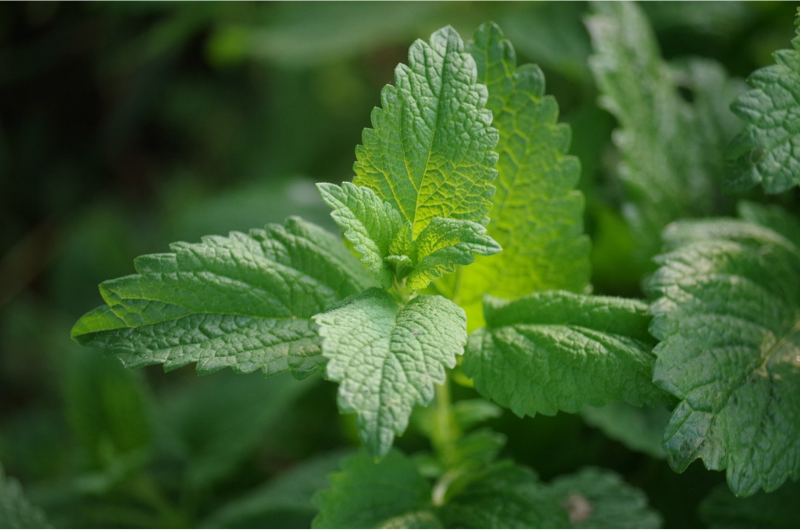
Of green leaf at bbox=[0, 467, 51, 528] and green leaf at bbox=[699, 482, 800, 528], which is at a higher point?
green leaf at bbox=[0, 467, 51, 528]

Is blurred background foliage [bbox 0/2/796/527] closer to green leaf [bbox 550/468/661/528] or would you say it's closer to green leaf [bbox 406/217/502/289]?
green leaf [bbox 550/468/661/528]

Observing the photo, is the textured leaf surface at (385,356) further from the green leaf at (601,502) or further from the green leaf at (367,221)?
the green leaf at (601,502)

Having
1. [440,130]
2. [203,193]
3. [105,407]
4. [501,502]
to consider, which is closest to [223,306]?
[440,130]

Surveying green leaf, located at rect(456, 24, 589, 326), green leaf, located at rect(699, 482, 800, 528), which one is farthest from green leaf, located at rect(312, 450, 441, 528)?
green leaf, located at rect(699, 482, 800, 528)

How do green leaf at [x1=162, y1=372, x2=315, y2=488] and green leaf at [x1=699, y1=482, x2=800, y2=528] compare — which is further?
green leaf at [x1=162, y1=372, x2=315, y2=488]

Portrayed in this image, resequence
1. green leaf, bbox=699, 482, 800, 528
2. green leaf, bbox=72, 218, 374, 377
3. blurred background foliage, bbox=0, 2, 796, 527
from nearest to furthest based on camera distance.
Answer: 1. green leaf, bbox=72, 218, 374, 377
2. green leaf, bbox=699, 482, 800, 528
3. blurred background foliage, bbox=0, 2, 796, 527

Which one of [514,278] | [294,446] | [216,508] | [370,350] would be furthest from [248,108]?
[370,350]
